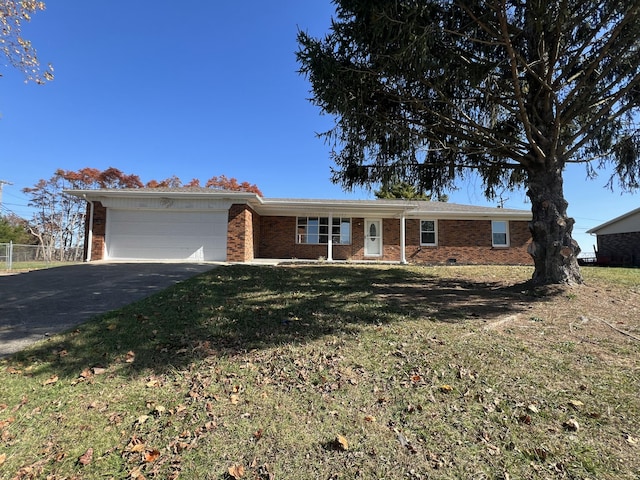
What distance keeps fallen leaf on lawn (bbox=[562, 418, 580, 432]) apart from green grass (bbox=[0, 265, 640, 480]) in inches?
1.8

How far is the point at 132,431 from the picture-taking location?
2.69 meters

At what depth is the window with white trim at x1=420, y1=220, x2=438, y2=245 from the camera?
17188mm

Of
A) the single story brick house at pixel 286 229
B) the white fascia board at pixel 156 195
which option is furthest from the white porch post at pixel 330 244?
the white fascia board at pixel 156 195

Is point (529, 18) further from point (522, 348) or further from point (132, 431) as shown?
point (132, 431)

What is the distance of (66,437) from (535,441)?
350 centimetres

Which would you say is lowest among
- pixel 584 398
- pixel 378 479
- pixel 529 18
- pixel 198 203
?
pixel 378 479

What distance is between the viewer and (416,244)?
17.1m

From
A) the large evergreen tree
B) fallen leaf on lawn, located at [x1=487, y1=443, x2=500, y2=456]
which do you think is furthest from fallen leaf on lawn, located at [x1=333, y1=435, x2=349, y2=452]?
the large evergreen tree

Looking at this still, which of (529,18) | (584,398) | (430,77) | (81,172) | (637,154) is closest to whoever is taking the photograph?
(584,398)

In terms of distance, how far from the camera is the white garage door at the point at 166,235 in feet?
44.7

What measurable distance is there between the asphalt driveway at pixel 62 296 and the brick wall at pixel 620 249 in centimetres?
2350

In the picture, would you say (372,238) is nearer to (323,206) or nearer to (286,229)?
(323,206)

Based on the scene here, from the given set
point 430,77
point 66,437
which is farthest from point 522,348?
point 430,77

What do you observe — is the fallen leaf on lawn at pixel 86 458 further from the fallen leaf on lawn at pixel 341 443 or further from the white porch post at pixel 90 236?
the white porch post at pixel 90 236
